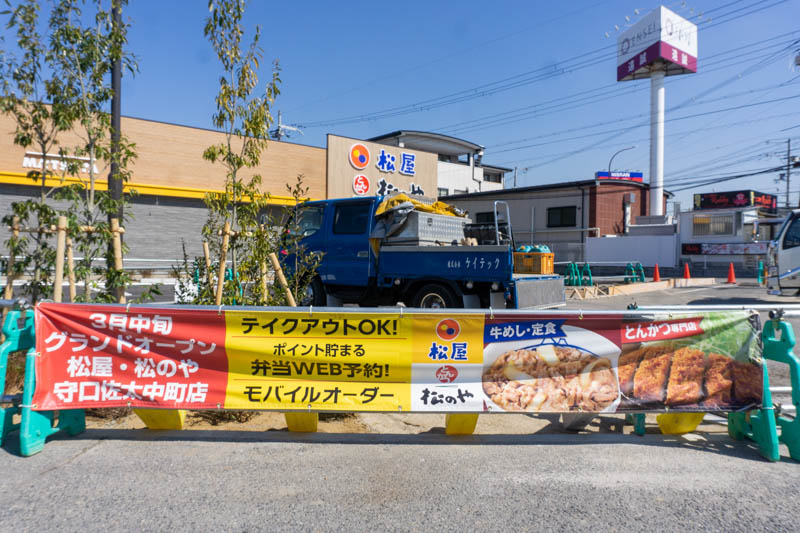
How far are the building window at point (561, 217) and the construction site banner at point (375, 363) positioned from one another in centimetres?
3114

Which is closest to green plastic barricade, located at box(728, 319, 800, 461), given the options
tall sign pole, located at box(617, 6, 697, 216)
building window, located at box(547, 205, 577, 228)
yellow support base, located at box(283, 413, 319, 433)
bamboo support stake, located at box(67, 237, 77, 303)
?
yellow support base, located at box(283, 413, 319, 433)

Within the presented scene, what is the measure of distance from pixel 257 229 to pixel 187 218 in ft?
53.5

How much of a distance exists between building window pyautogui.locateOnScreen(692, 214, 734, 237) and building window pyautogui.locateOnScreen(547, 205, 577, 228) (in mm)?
7012

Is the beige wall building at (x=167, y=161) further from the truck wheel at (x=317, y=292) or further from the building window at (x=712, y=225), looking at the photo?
the building window at (x=712, y=225)

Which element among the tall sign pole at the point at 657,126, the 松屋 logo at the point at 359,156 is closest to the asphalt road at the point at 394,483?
the 松屋 logo at the point at 359,156

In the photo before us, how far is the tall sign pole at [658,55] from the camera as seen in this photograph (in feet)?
150

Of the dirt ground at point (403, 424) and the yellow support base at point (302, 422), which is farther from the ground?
the yellow support base at point (302, 422)

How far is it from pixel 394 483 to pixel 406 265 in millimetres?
5422

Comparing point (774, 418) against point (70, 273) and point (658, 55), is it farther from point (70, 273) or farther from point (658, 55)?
point (658, 55)

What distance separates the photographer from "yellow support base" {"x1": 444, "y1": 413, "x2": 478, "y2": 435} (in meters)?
4.48

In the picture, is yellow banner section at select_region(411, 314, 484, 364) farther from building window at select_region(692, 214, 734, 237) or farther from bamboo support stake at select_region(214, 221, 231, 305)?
building window at select_region(692, 214, 734, 237)

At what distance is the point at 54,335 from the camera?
13.7ft

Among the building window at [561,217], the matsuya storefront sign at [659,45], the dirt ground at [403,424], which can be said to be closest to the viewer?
the dirt ground at [403,424]

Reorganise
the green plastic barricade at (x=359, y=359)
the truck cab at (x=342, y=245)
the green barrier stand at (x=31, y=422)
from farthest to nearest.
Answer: the truck cab at (x=342, y=245) → the green plastic barricade at (x=359, y=359) → the green barrier stand at (x=31, y=422)
